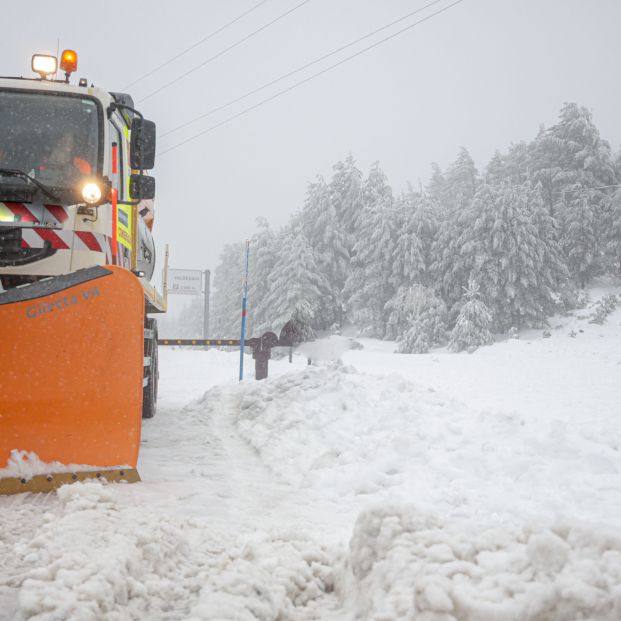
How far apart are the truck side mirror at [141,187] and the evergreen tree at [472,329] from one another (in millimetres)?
18597

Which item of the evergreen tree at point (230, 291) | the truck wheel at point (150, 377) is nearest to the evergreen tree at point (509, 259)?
the evergreen tree at point (230, 291)

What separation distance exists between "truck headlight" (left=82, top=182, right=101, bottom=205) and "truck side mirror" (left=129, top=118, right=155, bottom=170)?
664 millimetres

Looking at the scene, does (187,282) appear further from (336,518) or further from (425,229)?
(336,518)

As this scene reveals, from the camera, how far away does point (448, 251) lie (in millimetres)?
29078

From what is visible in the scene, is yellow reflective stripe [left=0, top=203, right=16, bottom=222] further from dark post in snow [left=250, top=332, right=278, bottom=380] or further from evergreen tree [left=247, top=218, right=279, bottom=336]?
evergreen tree [left=247, top=218, right=279, bottom=336]

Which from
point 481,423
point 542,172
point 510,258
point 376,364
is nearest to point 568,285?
point 510,258

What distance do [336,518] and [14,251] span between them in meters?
3.19

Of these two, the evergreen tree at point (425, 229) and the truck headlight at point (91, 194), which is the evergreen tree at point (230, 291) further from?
the truck headlight at point (91, 194)

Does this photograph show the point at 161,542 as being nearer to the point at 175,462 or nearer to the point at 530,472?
the point at 175,462

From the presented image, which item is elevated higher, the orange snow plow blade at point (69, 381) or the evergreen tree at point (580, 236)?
the evergreen tree at point (580, 236)

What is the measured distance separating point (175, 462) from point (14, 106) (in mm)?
3749

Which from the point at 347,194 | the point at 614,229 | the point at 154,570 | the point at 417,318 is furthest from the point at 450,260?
the point at 154,570

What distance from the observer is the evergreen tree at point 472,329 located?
22264 millimetres

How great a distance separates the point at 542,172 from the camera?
34.6 m
